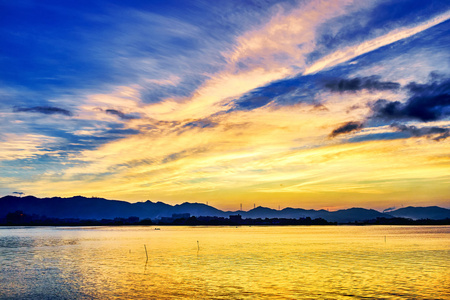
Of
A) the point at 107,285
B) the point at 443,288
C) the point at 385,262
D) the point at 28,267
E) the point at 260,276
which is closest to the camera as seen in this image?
the point at 443,288

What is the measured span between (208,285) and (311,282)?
635 inches

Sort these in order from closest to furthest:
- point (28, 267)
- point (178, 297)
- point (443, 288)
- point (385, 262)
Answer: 1. point (178, 297)
2. point (443, 288)
3. point (28, 267)
4. point (385, 262)

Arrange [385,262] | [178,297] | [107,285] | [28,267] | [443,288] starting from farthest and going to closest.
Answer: [385,262]
[28,267]
[107,285]
[443,288]
[178,297]

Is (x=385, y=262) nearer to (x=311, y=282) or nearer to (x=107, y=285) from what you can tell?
(x=311, y=282)

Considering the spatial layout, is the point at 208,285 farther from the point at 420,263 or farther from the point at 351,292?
the point at 420,263

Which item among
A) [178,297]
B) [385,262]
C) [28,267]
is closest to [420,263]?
[385,262]

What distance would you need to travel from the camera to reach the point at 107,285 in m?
55.6

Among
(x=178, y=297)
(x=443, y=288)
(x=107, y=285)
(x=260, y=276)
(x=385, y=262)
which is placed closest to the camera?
(x=178, y=297)

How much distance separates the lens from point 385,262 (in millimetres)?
83812

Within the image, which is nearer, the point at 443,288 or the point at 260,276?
the point at 443,288

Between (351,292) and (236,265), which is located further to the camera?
(236,265)

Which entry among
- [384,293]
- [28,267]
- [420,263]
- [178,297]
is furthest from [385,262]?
[28,267]

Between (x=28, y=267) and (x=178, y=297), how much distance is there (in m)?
47.3

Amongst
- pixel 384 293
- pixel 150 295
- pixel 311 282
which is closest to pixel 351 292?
pixel 384 293
